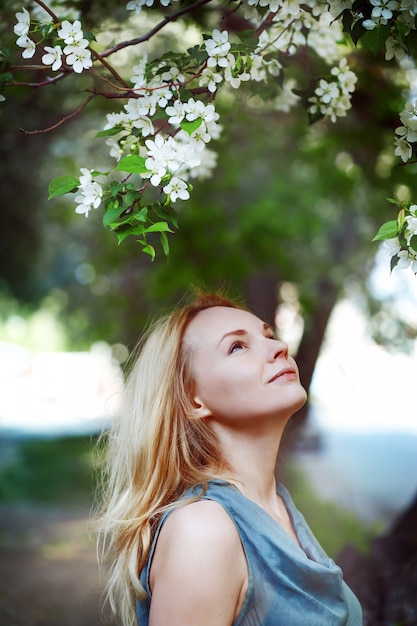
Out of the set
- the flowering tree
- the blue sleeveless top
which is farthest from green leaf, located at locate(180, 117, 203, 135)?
the blue sleeveless top

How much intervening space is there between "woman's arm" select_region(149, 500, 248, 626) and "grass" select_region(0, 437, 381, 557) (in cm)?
366

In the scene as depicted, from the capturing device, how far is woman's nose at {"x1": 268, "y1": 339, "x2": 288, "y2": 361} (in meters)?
2.03

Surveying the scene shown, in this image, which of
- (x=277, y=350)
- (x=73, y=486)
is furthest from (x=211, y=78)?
(x=73, y=486)

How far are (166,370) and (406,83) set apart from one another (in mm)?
4346

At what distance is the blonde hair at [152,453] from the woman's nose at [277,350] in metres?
0.24

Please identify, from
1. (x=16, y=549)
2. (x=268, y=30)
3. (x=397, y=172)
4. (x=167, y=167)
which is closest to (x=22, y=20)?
(x=167, y=167)

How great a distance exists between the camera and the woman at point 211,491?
5.51 ft

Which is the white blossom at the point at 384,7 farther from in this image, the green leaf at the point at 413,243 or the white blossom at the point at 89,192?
the white blossom at the point at 89,192

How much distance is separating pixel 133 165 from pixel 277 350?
0.63 m

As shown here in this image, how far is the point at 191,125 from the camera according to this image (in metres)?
1.98

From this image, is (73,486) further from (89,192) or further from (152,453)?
(89,192)

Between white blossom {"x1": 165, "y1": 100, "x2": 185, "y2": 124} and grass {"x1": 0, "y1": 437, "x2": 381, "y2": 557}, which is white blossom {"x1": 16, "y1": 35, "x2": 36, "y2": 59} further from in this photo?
grass {"x1": 0, "y1": 437, "x2": 381, "y2": 557}

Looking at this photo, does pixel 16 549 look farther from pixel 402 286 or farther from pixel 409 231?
pixel 402 286

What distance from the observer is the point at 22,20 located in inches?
79.6
